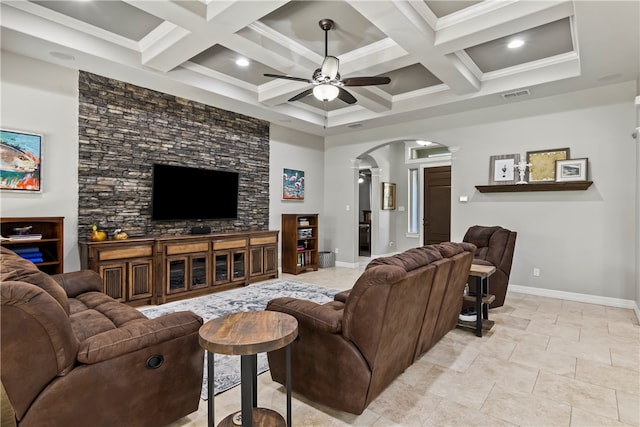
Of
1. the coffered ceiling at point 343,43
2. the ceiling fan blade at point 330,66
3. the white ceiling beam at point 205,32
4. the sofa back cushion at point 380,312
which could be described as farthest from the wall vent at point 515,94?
the sofa back cushion at point 380,312

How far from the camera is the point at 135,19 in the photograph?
11.0ft

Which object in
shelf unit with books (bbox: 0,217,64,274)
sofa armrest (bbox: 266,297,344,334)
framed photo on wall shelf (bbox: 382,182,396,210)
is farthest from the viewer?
framed photo on wall shelf (bbox: 382,182,396,210)

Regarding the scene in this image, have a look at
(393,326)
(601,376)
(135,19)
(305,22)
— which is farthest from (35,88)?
(601,376)

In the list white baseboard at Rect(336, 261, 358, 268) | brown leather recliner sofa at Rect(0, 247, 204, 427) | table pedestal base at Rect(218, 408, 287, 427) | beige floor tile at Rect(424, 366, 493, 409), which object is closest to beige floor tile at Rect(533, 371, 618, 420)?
beige floor tile at Rect(424, 366, 493, 409)

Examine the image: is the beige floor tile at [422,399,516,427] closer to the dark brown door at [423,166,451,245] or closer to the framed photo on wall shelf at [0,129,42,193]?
the framed photo on wall shelf at [0,129,42,193]

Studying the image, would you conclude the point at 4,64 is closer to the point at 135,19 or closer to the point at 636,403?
the point at 135,19

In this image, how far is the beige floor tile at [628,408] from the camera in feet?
6.54

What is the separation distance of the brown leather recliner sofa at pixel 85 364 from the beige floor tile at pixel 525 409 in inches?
70.6

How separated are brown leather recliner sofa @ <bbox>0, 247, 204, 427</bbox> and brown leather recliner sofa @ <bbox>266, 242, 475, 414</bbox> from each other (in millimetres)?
610

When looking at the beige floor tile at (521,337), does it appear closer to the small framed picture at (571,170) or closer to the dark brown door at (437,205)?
the small framed picture at (571,170)

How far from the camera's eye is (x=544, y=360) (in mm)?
2766

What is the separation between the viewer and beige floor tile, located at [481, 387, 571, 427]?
6.48 feet

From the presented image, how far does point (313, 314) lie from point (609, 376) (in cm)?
231

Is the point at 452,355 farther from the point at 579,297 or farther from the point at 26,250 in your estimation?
the point at 26,250
